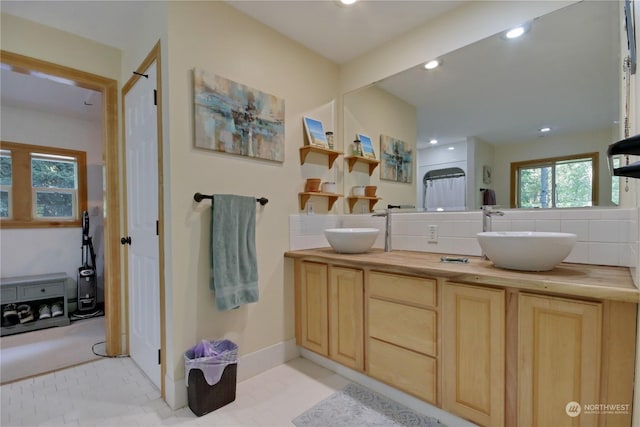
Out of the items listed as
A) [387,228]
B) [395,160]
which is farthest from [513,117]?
[387,228]

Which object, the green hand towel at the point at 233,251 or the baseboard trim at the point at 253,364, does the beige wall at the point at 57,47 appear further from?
the baseboard trim at the point at 253,364

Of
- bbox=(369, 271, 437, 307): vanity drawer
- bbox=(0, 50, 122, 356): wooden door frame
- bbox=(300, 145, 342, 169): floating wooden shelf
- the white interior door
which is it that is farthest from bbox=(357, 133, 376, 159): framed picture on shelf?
bbox=(0, 50, 122, 356): wooden door frame

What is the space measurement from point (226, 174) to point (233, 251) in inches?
20.6

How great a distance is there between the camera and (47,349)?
8.30ft

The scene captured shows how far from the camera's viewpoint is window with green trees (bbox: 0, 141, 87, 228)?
3.37 metres

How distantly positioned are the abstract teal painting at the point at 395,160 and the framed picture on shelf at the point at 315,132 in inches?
20.1

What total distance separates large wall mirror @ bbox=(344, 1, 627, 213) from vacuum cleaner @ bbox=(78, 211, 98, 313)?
12.0ft

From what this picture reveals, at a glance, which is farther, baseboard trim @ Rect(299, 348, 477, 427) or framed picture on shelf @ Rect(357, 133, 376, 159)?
framed picture on shelf @ Rect(357, 133, 376, 159)

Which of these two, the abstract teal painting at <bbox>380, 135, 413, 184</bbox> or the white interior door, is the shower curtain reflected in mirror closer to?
the abstract teal painting at <bbox>380, 135, 413, 184</bbox>

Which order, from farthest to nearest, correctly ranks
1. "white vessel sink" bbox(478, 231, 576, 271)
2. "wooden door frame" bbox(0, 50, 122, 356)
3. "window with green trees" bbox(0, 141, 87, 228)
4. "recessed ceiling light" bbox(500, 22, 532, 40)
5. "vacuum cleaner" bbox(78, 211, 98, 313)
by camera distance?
"vacuum cleaner" bbox(78, 211, 98, 313), "window with green trees" bbox(0, 141, 87, 228), "wooden door frame" bbox(0, 50, 122, 356), "recessed ceiling light" bbox(500, 22, 532, 40), "white vessel sink" bbox(478, 231, 576, 271)

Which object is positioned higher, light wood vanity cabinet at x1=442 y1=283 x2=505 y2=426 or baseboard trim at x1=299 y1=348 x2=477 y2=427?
light wood vanity cabinet at x1=442 y1=283 x2=505 y2=426


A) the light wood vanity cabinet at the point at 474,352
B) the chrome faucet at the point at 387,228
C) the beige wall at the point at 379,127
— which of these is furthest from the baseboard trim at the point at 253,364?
the beige wall at the point at 379,127

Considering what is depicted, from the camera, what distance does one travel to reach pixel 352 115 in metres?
2.66

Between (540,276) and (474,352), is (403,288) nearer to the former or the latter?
(474,352)
